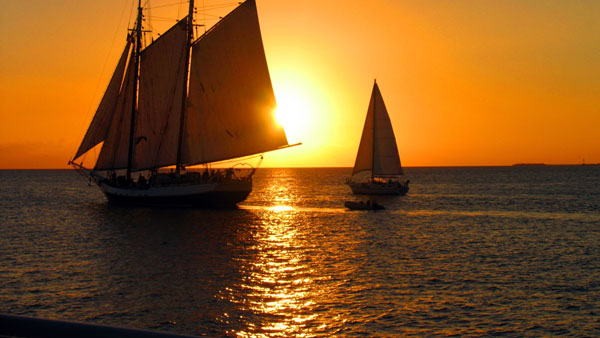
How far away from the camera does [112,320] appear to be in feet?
65.3

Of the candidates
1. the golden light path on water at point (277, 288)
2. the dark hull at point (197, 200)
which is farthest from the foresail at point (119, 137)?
the golden light path on water at point (277, 288)

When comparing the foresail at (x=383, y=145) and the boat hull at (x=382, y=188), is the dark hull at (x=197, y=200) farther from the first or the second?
the boat hull at (x=382, y=188)

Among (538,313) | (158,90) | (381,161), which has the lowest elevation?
(538,313)

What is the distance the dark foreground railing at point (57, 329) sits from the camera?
3553 millimetres

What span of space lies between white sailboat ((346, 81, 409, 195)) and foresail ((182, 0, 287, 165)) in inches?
1237

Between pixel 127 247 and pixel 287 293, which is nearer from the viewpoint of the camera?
pixel 287 293

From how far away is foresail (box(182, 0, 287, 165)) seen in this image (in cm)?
5969

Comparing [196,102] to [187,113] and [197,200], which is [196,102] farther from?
[197,200]

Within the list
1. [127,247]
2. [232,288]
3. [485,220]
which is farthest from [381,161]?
[232,288]

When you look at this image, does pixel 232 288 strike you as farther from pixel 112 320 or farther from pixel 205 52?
pixel 205 52

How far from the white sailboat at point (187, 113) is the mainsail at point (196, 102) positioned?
0.11 m

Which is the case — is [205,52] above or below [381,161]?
above

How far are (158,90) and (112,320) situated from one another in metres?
48.7

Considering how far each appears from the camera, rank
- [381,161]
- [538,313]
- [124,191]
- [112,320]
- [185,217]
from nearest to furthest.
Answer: [112,320] → [538,313] → [185,217] → [124,191] → [381,161]
